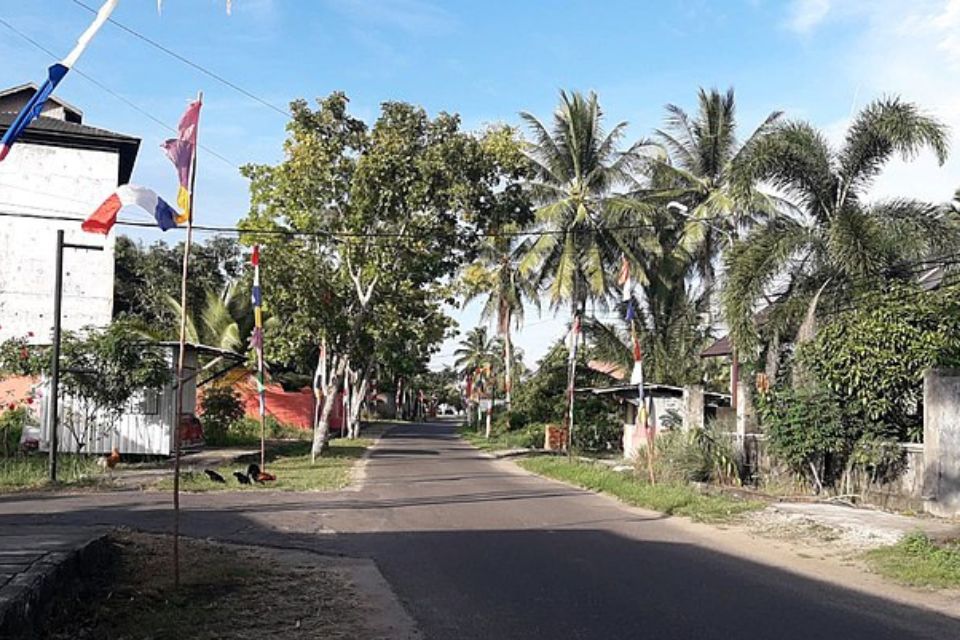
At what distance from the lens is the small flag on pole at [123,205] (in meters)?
9.16

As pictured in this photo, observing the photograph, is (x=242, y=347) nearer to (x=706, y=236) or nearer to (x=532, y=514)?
(x=706, y=236)

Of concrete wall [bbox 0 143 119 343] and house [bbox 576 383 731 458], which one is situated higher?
concrete wall [bbox 0 143 119 343]

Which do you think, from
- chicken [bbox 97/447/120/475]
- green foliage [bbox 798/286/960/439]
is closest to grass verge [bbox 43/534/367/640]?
green foliage [bbox 798/286/960/439]

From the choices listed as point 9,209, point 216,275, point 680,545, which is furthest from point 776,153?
point 216,275

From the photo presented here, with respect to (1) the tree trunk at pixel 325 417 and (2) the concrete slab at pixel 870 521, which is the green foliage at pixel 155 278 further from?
(2) the concrete slab at pixel 870 521

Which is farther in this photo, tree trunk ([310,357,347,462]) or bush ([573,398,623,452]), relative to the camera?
bush ([573,398,623,452])

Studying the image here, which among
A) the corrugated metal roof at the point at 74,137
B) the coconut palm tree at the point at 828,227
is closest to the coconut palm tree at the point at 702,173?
the coconut palm tree at the point at 828,227

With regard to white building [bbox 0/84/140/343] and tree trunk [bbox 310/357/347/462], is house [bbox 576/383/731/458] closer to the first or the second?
tree trunk [bbox 310/357/347/462]

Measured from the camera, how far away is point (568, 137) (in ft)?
116

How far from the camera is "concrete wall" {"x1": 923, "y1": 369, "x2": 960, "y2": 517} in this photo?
47.7ft

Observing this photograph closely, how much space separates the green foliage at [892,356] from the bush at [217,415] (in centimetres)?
2142

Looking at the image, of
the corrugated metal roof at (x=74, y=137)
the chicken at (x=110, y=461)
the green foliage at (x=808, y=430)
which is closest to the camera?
the green foliage at (x=808, y=430)

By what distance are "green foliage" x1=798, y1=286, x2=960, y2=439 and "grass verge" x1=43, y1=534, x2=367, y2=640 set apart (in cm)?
1104

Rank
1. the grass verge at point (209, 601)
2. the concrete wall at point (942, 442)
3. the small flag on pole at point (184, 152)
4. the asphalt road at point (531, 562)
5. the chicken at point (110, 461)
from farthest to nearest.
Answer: the chicken at point (110, 461), the concrete wall at point (942, 442), the small flag on pole at point (184, 152), the asphalt road at point (531, 562), the grass verge at point (209, 601)
